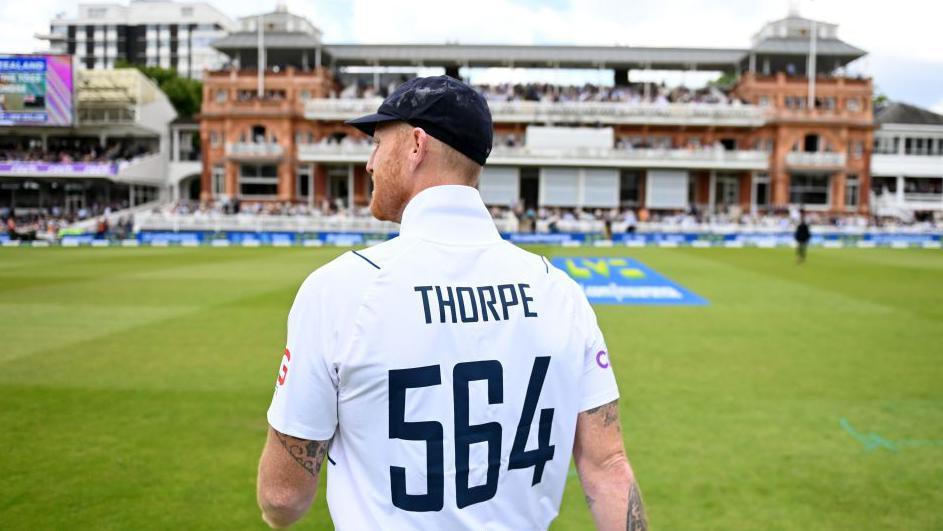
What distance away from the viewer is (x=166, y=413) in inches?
288

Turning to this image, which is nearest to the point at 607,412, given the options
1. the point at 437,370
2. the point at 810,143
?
the point at 437,370

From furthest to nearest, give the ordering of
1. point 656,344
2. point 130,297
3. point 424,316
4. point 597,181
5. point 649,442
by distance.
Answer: point 597,181 → point 130,297 → point 656,344 → point 649,442 → point 424,316

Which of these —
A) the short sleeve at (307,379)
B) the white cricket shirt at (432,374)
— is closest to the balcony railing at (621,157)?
the white cricket shirt at (432,374)

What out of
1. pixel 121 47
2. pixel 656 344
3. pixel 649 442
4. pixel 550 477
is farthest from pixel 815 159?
pixel 121 47

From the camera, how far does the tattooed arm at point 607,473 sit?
2.12m

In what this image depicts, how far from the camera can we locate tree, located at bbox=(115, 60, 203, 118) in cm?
7069

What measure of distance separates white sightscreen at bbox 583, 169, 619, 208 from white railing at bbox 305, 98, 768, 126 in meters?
3.98

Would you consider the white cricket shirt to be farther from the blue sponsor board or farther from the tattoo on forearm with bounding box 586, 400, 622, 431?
the blue sponsor board

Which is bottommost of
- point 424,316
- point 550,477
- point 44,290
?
point 44,290

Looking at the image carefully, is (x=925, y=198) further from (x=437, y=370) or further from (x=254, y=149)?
(x=437, y=370)

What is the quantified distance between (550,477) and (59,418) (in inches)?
256

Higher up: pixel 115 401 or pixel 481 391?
pixel 481 391

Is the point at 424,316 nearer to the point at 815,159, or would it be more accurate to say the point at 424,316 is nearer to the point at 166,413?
the point at 166,413

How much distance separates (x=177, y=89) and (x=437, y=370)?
249ft
